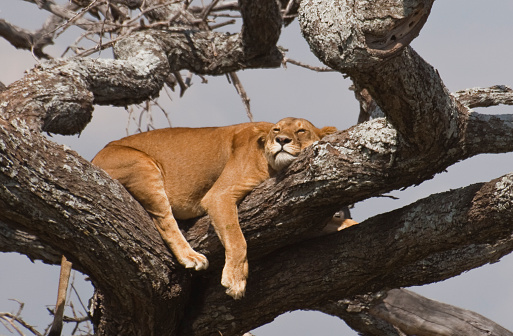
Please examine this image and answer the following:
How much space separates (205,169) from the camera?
5.49m

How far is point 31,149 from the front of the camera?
426 cm

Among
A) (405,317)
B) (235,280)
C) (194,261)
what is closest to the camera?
(235,280)

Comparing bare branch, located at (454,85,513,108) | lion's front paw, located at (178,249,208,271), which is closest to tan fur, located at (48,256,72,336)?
lion's front paw, located at (178,249,208,271)

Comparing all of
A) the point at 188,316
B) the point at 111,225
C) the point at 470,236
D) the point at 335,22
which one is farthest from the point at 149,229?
the point at 335,22

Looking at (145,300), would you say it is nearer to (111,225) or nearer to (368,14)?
(111,225)

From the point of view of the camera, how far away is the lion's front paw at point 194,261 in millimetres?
5066

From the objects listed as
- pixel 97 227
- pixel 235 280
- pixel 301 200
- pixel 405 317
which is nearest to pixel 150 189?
pixel 97 227

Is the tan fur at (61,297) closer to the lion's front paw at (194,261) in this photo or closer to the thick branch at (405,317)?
the lion's front paw at (194,261)

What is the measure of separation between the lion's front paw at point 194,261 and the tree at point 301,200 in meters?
0.09

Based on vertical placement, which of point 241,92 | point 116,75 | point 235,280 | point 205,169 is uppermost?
point 241,92

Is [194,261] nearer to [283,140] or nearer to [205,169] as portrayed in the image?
[205,169]

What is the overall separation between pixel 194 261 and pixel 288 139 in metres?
1.01

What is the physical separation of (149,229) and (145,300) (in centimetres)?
48

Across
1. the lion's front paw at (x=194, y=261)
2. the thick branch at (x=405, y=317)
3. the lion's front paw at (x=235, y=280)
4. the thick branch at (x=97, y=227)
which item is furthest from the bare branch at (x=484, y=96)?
the thick branch at (x=405, y=317)
